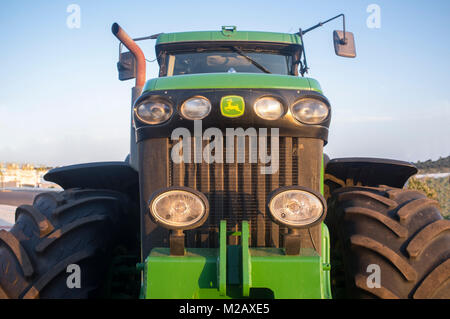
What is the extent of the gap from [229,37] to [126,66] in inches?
56.0

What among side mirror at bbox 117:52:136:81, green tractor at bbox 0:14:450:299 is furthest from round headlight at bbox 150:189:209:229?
side mirror at bbox 117:52:136:81

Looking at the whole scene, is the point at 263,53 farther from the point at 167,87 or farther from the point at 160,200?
the point at 160,200

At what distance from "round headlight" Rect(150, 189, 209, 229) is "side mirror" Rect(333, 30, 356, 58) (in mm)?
3301

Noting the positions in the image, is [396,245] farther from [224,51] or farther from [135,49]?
[135,49]

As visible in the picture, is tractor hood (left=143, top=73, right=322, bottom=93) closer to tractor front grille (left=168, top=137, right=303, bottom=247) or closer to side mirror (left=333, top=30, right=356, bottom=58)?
tractor front grille (left=168, top=137, right=303, bottom=247)

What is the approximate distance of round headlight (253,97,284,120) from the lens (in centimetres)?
294

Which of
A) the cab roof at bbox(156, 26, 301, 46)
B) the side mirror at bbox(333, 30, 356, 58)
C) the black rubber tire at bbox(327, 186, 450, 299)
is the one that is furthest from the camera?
the side mirror at bbox(333, 30, 356, 58)

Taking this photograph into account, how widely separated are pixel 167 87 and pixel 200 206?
→ 0.96m

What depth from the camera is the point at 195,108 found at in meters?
2.95

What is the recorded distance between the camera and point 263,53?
4.97m

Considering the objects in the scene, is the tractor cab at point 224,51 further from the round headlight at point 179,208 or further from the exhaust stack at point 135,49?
the round headlight at point 179,208

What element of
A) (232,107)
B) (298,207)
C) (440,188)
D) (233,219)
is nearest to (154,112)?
(232,107)
